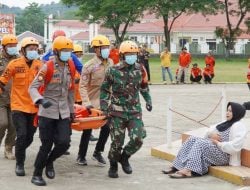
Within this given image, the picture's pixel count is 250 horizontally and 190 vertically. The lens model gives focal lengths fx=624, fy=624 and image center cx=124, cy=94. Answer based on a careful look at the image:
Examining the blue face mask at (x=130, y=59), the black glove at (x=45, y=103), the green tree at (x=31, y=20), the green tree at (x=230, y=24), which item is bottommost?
the black glove at (x=45, y=103)

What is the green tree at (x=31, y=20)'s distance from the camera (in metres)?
144

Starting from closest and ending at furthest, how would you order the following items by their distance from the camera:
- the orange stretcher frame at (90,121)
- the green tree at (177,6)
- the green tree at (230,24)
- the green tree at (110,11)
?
the orange stretcher frame at (90,121) → the green tree at (177,6) → the green tree at (110,11) → the green tree at (230,24)

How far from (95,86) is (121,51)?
1.03m

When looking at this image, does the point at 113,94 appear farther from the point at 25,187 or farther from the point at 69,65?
the point at 25,187

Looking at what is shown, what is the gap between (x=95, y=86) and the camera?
8.62m

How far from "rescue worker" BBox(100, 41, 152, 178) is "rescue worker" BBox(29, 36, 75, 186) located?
0.52 m

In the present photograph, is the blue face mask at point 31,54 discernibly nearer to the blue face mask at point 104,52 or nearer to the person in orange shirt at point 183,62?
the blue face mask at point 104,52

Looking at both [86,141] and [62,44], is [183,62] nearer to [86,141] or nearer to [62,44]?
[86,141]

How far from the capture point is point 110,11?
62719 mm

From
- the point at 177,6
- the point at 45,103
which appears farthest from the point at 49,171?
the point at 177,6

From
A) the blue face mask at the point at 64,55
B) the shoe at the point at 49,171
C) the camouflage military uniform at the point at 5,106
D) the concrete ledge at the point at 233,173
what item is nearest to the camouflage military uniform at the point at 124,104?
the blue face mask at the point at 64,55

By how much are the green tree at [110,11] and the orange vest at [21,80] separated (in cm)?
5284

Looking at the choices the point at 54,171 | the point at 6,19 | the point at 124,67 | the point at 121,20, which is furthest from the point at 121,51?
the point at 121,20

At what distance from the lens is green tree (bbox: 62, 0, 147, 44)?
2415 inches
